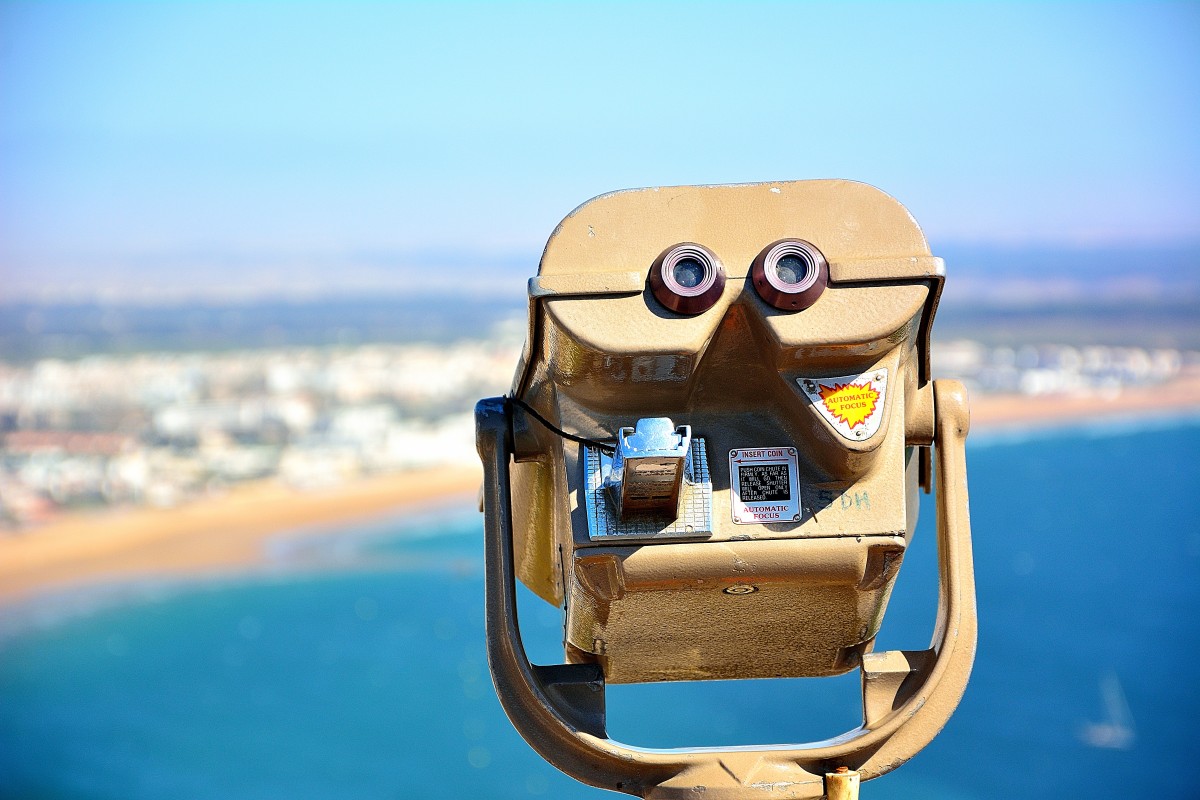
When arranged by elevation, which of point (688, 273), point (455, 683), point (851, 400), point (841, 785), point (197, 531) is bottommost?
point (455, 683)

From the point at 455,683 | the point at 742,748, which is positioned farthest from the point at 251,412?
the point at 742,748

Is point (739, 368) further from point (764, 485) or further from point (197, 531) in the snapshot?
point (197, 531)

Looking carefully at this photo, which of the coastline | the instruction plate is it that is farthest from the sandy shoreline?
the instruction plate

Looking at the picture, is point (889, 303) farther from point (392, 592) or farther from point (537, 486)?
point (392, 592)

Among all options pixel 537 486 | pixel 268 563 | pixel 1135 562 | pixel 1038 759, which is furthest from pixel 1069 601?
pixel 537 486

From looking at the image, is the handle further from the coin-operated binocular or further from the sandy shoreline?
the sandy shoreline
